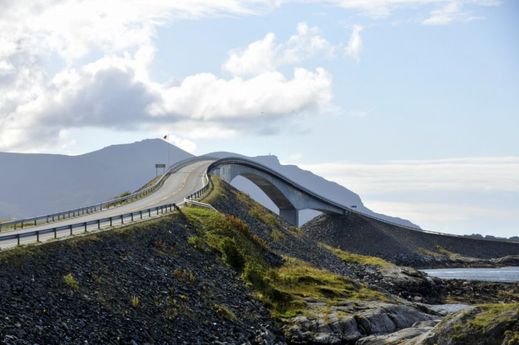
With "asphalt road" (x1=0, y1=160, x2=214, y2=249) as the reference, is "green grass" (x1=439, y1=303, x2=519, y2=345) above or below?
below

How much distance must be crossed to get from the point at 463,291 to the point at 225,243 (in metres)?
38.9

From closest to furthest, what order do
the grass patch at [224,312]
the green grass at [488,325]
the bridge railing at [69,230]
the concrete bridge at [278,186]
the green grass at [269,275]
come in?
1. the green grass at [488,325]
2. the bridge railing at [69,230]
3. the grass patch at [224,312]
4. the green grass at [269,275]
5. the concrete bridge at [278,186]

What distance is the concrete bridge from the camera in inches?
6118

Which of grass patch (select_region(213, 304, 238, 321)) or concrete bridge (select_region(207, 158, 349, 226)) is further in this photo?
concrete bridge (select_region(207, 158, 349, 226))

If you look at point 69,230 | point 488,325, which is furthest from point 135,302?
point 488,325

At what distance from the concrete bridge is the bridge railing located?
263ft

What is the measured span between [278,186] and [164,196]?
220ft

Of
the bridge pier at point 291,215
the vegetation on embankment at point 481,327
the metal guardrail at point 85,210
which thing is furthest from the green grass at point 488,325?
the bridge pier at point 291,215

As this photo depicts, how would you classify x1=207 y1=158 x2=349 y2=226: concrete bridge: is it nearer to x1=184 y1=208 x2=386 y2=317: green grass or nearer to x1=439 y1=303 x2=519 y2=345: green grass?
x1=184 y1=208 x2=386 y2=317: green grass

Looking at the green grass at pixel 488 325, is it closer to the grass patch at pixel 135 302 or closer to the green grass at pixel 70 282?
the grass patch at pixel 135 302

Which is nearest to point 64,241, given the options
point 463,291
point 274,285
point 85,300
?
point 85,300

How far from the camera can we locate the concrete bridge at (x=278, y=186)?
155m

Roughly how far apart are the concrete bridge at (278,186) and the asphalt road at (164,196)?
3.96 metres

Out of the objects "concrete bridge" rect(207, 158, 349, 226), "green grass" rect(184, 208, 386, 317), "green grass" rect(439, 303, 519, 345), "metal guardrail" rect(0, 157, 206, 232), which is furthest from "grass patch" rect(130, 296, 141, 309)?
"concrete bridge" rect(207, 158, 349, 226)
